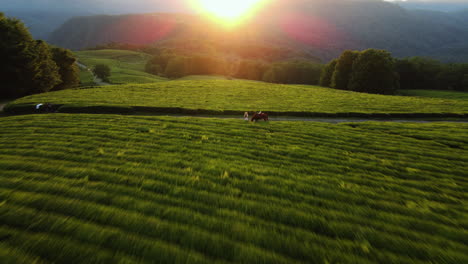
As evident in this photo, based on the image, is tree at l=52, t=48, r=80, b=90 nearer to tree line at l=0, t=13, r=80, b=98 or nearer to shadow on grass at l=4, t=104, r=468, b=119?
tree line at l=0, t=13, r=80, b=98

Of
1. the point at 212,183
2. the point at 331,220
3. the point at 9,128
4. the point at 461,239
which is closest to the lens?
the point at 461,239

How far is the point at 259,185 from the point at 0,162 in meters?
10.5

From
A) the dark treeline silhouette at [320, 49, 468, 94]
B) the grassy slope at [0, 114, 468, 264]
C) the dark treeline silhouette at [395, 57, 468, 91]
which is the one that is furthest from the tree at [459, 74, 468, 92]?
the grassy slope at [0, 114, 468, 264]

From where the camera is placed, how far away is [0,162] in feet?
26.6

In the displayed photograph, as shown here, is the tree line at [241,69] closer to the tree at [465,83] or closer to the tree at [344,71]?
the tree at [344,71]

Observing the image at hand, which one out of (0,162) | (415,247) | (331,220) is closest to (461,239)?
(415,247)

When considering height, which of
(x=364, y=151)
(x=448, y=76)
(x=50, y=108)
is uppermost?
(x=448, y=76)

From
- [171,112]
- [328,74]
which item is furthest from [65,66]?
[328,74]

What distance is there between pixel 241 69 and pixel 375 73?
263 ft

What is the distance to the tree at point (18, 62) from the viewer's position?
1421 inches

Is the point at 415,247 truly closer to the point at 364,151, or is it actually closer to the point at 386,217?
the point at 386,217

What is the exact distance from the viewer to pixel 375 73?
193 feet

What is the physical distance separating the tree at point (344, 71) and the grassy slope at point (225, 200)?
204 ft

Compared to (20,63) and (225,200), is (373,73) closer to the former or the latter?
(225,200)
